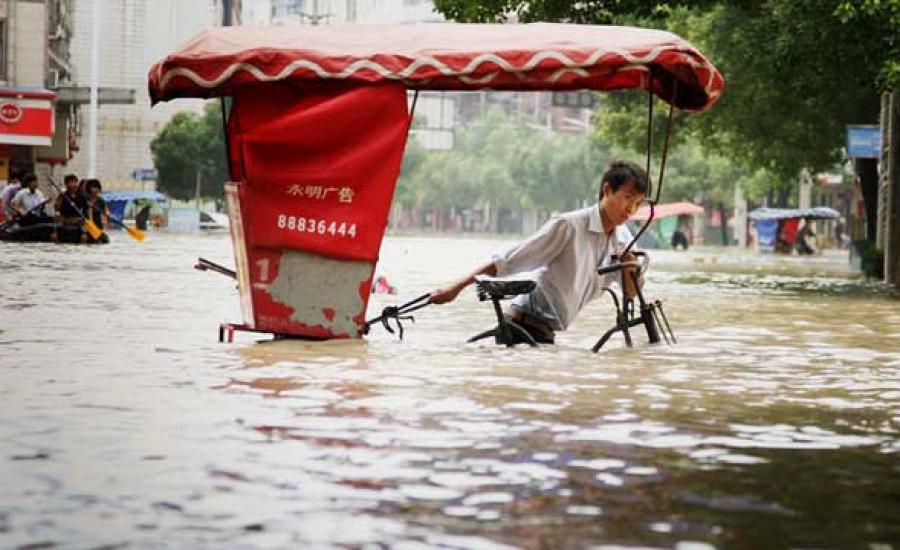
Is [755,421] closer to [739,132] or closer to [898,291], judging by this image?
[898,291]

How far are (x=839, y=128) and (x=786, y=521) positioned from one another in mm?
40328

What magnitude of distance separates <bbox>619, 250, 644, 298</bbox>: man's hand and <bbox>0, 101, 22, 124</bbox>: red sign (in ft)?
152

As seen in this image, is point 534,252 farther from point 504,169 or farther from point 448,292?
point 504,169

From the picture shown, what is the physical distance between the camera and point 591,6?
28.7 m

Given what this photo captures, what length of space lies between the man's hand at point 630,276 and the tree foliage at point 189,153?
75357mm

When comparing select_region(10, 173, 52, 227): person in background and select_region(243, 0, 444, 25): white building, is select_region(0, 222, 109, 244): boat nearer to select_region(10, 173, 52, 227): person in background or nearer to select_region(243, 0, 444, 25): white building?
select_region(10, 173, 52, 227): person in background

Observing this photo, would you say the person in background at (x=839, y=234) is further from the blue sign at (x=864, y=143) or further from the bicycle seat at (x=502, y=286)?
the bicycle seat at (x=502, y=286)

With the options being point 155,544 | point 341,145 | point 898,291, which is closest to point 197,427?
point 155,544

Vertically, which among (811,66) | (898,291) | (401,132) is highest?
(811,66)

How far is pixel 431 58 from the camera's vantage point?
11.6 m

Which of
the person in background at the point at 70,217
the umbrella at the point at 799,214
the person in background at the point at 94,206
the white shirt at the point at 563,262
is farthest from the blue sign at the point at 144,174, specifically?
the white shirt at the point at 563,262


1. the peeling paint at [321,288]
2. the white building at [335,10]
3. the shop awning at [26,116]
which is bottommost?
the peeling paint at [321,288]

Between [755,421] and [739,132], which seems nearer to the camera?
[755,421]

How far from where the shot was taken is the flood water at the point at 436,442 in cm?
489
